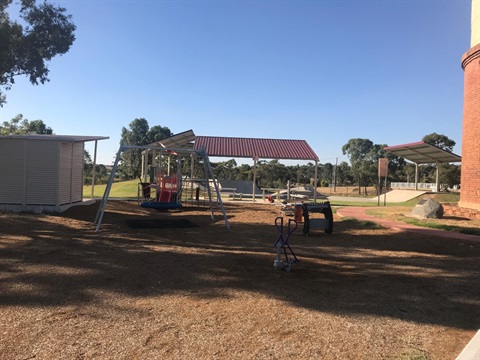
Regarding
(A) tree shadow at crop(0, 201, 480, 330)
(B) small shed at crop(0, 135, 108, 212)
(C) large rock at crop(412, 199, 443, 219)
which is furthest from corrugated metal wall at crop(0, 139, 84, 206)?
(C) large rock at crop(412, 199, 443, 219)

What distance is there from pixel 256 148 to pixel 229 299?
20.9m

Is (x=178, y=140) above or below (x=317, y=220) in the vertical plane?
above

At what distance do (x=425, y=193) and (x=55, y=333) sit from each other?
3075 centimetres

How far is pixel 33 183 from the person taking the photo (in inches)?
509

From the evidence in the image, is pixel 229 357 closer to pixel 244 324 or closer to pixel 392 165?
pixel 244 324

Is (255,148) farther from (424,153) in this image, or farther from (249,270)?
(249,270)

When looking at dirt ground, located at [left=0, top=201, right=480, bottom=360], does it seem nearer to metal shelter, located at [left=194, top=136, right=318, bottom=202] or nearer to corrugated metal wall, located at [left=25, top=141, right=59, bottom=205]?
corrugated metal wall, located at [left=25, top=141, right=59, bottom=205]

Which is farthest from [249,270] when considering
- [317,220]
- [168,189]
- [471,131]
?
[471,131]

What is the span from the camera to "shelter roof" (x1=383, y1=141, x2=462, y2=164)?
26.9m

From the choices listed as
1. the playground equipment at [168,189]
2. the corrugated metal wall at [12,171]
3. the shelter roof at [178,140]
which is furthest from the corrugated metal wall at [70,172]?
the shelter roof at [178,140]

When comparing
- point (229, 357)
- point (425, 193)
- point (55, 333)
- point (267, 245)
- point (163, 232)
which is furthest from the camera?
point (425, 193)

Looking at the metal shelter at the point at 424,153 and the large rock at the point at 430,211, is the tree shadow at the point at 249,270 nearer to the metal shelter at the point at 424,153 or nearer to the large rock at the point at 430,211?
the large rock at the point at 430,211

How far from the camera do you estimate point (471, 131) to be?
46.9ft

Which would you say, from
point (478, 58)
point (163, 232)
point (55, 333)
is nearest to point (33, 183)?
point (163, 232)
